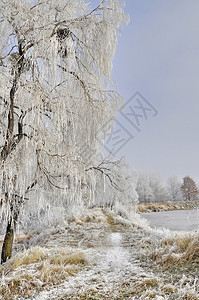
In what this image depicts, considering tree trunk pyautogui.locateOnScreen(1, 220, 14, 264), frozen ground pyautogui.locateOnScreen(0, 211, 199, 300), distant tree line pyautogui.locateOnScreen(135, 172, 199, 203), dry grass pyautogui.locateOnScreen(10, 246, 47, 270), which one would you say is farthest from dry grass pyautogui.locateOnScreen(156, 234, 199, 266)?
distant tree line pyautogui.locateOnScreen(135, 172, 199, 203)

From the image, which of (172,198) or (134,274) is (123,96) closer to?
(134,274)

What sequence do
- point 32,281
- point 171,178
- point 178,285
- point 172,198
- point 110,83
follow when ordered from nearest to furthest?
1. point 178,285
2. point 32,281
3. point 110,83
4. point 172,198
5. point 171,178

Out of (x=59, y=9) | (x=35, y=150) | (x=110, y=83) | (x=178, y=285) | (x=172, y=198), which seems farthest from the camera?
(x=172, y=198)

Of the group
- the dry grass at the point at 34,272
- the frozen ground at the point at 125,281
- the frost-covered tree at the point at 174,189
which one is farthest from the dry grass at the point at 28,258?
the frost-covered tree at the point at 174,189

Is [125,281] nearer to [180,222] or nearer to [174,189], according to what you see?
[180,222]

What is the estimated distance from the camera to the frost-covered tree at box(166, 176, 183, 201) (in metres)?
35.0

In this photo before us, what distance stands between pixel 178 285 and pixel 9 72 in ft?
9.87

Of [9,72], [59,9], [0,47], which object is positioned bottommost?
[9,72]

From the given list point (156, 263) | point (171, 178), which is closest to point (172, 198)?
point (171, 178)

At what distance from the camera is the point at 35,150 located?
2379mm

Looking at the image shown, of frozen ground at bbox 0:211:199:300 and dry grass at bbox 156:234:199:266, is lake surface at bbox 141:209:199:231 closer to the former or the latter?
dry grass at bbox 156:234:199:266

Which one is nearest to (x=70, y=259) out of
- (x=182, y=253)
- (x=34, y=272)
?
(x=34, y=272)

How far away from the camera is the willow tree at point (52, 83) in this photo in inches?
86.5

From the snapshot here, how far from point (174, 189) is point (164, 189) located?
2.48 m
